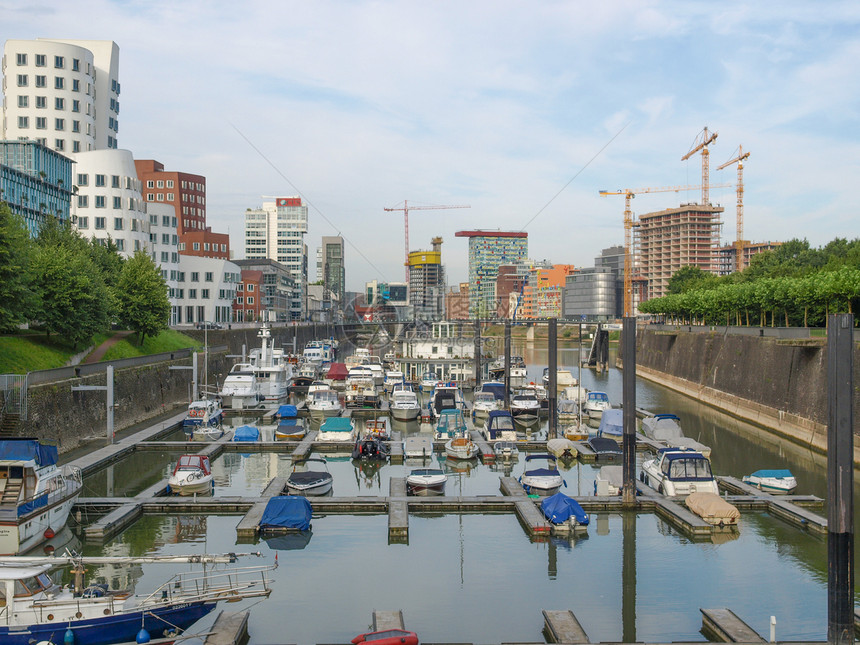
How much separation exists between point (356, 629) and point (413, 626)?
1488 millimetres

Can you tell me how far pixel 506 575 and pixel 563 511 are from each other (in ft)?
15.7

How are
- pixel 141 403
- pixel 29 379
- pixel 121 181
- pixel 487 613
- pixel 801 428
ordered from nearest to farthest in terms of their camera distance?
pixel 487 613, pixel 29 379, pixel 801 428, pixel 141 403, pixel 121 181

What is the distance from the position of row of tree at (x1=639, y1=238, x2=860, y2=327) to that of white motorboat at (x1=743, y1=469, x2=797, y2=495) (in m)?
23.0

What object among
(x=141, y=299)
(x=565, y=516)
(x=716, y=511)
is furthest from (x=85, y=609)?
(x=141, y=299)

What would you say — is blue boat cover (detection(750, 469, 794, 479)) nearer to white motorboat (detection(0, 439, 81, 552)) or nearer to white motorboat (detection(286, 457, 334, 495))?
white motorboat (detection(286, 457, 334, 495))

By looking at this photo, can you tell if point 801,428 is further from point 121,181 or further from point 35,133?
point 35,133

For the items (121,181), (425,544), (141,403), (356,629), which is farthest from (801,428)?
(121,181)

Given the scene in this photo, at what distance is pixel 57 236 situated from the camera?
193 ft

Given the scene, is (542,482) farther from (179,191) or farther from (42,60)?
(179,191)

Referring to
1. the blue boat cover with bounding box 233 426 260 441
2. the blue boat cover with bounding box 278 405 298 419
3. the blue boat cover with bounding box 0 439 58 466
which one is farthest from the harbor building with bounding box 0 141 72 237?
the blue boat cover with bounding box 0 439 58 466

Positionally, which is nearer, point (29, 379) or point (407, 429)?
point (29, 379)

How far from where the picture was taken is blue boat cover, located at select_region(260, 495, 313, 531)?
1077 inches

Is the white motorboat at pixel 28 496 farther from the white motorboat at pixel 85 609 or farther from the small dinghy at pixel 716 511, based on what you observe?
the small dinghy at pixel 716 511

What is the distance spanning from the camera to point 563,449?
4234 cm
